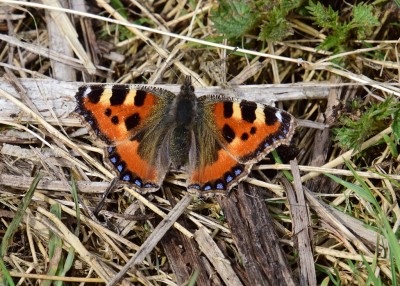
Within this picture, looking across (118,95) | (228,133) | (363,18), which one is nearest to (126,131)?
(118,95)

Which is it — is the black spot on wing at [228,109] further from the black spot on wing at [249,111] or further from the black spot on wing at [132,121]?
the black spot on wing at [132,121]

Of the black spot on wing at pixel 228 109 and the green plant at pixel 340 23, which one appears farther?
the green plant at pixel 340 23

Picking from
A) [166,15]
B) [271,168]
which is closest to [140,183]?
[271,168]

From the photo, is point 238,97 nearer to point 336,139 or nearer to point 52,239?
point 336,139

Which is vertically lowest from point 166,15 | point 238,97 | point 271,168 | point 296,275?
point 296,275

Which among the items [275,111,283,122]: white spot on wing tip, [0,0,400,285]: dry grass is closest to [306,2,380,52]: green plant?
[0,0,400,285]: dry grass

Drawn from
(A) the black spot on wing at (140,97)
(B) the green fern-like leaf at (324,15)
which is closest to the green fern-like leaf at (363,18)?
(B) the green fern-like leaf at (324,15)

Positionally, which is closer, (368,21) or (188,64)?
(368,21)

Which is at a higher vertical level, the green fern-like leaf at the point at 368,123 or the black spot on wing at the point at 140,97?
the black spot on wing at the point at 140,97

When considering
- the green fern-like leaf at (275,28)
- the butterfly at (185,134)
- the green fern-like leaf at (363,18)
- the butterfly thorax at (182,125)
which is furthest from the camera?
the green fern-like leaf at (275,28)
